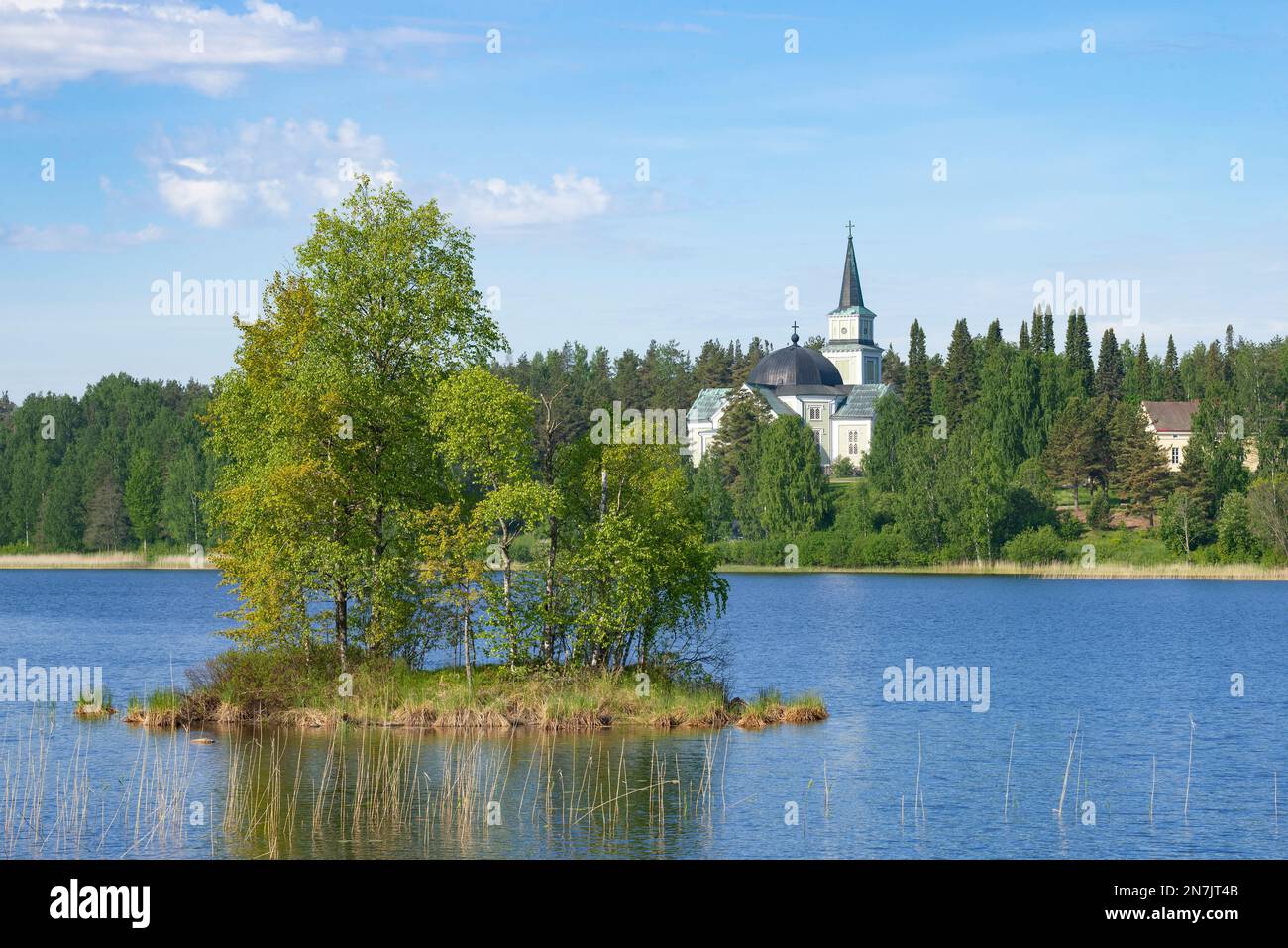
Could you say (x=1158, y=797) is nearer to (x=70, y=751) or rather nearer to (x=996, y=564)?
(x=70, y=751)

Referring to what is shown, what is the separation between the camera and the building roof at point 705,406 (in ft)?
583

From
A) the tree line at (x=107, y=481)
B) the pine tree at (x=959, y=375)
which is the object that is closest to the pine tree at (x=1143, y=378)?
the pine tree at (x=959, y=375)

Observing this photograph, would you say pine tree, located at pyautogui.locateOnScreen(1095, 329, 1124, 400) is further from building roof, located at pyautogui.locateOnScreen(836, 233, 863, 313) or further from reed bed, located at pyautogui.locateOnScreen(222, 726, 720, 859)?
reed bed, located at pyautogui.locateOnScreen(222, 726, 720, 859)

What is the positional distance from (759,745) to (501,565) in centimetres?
775

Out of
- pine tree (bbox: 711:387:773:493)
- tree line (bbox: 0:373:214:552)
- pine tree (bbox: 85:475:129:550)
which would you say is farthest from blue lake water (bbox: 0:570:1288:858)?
pine tree (bbox: 85:475:129:550)

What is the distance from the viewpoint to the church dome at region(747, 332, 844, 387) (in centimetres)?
18188

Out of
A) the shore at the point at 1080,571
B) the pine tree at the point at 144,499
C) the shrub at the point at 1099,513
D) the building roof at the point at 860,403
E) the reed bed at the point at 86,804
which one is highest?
the building roof at the point at 860,403

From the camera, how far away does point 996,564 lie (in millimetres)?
109438

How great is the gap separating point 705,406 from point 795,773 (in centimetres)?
15138

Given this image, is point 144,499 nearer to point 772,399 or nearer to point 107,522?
point 107,522

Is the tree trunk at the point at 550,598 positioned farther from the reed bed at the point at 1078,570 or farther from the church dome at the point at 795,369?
the church dome at the point at 795,369

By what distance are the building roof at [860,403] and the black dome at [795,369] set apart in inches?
203
